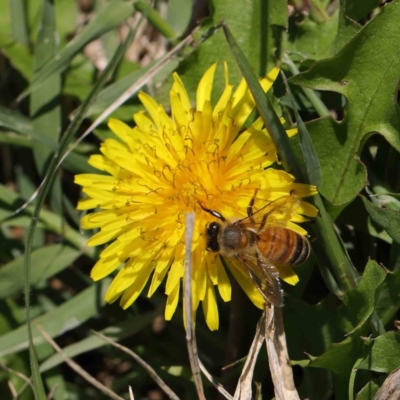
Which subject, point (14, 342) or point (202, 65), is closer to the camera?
point (202, 65)

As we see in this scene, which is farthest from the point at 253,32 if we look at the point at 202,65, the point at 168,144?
the point at 168,144

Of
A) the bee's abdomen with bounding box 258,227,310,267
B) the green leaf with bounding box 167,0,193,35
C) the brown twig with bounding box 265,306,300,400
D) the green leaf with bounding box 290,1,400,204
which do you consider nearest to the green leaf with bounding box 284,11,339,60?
the green leaf with bounding box 290,1,400,204

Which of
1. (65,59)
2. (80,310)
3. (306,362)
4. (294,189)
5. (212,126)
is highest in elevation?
(65,59)

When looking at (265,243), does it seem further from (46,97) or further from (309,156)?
(46,97)

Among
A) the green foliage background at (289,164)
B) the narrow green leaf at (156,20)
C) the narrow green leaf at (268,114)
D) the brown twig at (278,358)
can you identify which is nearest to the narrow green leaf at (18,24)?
the green foliage background at (289,164)

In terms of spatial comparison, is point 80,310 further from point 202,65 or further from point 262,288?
point 202,65

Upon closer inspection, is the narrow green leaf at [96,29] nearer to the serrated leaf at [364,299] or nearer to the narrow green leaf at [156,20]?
the narrow green leaf at [156,20]

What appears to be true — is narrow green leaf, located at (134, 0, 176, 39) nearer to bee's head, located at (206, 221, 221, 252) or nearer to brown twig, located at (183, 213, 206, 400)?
bee's head, located at (206, 221, 221, 252)

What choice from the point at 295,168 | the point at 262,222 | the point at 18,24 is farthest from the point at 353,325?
the point at 18,24
